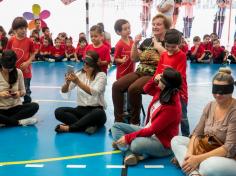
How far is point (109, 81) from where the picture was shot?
7.04 metres

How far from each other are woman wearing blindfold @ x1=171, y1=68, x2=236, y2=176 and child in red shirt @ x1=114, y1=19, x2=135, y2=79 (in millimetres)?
1873

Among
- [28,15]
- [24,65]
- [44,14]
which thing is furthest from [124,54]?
[44,14]

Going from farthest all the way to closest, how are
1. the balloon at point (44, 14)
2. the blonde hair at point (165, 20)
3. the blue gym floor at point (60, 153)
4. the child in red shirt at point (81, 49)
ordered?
the balloon at point (44, 14) < the child in red shirt at point (81, 49) < the blonde hair at point (165, 20) < the blue gym floor at point (60, 153)

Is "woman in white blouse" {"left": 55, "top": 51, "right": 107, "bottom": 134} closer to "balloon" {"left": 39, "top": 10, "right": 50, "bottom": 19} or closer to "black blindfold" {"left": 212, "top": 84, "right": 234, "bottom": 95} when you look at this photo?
"black blindfold" {"left": 212, "top": 84, "right": 234, "bottom": 95}

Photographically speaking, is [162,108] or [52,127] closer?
[162,108]

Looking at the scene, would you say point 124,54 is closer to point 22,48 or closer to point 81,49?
point 22,48

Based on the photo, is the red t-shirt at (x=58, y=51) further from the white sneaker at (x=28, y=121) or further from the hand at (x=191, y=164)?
the hand at (x=191, y=164)

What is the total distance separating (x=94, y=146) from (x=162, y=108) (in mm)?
917

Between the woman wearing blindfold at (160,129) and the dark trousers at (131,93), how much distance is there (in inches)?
20.3

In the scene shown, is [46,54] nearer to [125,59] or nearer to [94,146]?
[125,59]

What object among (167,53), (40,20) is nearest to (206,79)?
(167,53)

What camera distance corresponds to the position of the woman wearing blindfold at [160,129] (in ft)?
10.0

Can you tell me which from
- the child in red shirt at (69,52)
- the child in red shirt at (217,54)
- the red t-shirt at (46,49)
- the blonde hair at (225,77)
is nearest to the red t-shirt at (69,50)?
the child in red shirt at (69,52)

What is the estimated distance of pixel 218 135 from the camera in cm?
261
